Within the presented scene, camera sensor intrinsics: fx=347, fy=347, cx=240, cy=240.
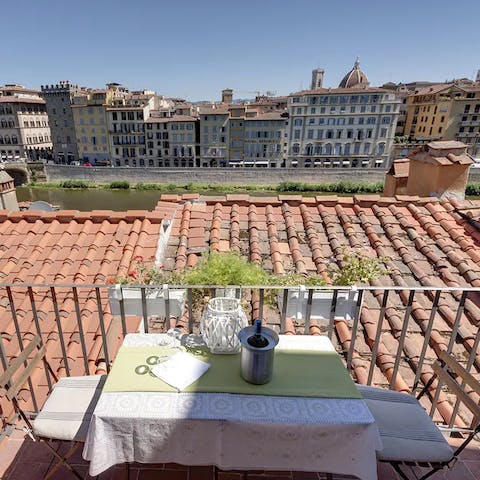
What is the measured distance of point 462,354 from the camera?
3.49 meters

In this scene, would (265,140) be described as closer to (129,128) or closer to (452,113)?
(129,128)

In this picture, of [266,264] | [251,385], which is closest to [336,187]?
[266,264]

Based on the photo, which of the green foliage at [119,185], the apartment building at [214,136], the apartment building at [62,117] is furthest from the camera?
the apartment building at [62,117]

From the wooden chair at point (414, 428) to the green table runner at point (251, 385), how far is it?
1.44 ft

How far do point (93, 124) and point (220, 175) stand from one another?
2158 cm

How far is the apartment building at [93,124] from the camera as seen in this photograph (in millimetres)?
49562

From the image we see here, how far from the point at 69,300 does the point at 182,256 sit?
1.60 m

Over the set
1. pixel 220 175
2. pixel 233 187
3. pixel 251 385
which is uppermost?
pixel 251 385

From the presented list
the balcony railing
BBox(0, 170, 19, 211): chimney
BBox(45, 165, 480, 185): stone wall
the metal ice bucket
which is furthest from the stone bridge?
the metal ice bucket

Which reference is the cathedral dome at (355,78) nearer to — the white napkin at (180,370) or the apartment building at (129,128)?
the apartment building at (129,128)

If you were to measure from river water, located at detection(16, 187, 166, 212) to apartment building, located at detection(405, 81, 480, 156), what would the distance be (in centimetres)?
4101

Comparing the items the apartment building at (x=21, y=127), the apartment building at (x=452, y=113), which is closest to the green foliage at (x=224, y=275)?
the apartment building at (x=21, y=127)

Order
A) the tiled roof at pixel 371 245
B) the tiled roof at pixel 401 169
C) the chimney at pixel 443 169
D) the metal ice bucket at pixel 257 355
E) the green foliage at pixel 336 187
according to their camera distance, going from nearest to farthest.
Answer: the metal ice bucket at pixel 257 355
the tiled roof at pixel 371 245
the chimney at pixel 443 169
the tiled roof at pixel 401 169
the green foliage at pixel 336 187

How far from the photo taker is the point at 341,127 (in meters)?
48.8
